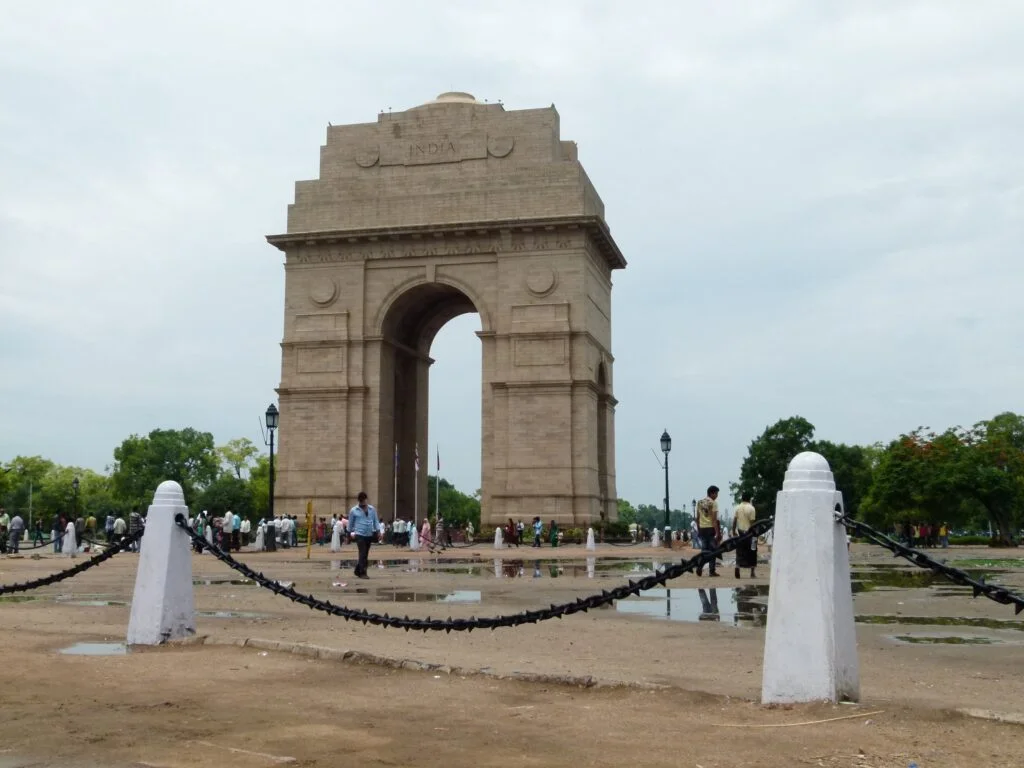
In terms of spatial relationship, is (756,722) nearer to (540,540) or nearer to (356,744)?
(356,744)

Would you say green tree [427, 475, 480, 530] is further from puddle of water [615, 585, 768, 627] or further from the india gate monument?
puddle of water [615, 585, 768, 627]

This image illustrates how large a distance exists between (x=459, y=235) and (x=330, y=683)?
38.6m

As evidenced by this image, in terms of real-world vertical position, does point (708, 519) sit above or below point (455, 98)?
below

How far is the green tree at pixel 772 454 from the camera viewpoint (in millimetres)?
92500

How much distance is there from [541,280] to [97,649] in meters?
35.8

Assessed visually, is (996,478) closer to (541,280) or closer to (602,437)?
(602,437)

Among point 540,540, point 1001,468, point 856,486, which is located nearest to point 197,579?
point 540,540

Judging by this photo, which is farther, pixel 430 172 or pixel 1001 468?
pixel 1001 468

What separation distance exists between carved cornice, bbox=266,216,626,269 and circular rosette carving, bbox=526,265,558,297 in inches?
33.6

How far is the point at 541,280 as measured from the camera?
145 feet

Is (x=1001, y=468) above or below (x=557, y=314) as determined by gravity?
below

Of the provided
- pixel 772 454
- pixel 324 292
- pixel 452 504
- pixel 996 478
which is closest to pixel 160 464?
pixel 452 504

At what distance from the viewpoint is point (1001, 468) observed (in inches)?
2194

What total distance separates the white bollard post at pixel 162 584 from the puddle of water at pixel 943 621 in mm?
6568
